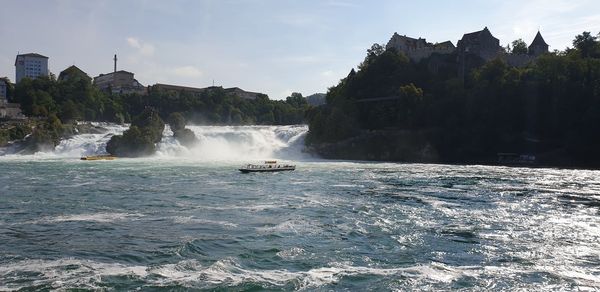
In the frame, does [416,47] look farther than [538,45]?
Yes

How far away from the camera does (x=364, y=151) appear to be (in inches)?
2606

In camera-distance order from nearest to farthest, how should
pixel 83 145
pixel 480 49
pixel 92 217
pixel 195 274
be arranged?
pixel 195 274
pixel 92 217
pixel 83 145
pixel 480 49

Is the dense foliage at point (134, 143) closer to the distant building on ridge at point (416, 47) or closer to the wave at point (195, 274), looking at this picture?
the distant building on ridge at point (416, 47)

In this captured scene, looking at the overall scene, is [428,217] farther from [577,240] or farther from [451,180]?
[451,180]

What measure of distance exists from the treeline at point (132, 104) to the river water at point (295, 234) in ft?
189

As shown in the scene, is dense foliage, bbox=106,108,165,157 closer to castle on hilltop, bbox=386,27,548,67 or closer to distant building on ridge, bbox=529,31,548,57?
castle on hilltop, bbox=386,27,548,67

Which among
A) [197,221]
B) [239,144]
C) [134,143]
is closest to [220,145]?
[239,144]

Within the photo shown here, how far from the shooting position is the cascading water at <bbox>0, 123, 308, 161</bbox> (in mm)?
64250

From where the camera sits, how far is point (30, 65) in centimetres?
15038

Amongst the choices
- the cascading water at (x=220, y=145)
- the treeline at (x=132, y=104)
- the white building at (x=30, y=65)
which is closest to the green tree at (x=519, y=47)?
the treeline at (x=132, y=104)

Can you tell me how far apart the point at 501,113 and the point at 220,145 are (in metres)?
35.1

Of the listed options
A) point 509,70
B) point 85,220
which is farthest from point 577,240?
point 509,70

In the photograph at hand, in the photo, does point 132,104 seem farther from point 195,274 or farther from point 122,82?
point 195,274

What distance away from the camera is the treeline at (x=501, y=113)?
57478 mm
